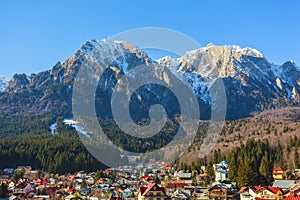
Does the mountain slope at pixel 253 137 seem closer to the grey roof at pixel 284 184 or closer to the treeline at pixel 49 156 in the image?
the grey roof at pixel 284 184

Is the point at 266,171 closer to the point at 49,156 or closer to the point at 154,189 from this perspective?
the point at 154,189

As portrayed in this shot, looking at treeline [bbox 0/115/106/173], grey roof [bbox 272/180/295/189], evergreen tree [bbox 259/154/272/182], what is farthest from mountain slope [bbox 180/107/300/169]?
treeline [bbox 0/115/106/173]

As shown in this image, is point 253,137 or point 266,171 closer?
point 266,171

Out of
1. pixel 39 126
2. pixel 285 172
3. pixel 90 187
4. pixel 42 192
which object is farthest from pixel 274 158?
pixel 39 126

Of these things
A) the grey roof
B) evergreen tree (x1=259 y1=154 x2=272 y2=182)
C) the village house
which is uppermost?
evergreen tree (x1=259 y1=154 x2=272 y2=182)

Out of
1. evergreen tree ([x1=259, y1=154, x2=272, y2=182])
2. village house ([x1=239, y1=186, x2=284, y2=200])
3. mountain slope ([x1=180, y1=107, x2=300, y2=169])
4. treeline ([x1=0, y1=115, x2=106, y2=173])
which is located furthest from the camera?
treeline ([x1=0, y1=115, x2=106, y2=173])

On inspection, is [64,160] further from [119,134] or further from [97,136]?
[119,134]

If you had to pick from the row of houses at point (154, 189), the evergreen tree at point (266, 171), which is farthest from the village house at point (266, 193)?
the evergreen tree at point (266, 171)

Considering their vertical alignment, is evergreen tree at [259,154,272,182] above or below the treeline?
below

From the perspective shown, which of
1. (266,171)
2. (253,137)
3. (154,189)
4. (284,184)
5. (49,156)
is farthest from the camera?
(49,156)

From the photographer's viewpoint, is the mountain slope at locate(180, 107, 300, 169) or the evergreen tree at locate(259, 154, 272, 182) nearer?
the evergreen tree at locate(259, 154, 272, 182)

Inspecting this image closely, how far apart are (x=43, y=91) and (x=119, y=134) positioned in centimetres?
6965

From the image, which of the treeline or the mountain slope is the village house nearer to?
the mountain slope

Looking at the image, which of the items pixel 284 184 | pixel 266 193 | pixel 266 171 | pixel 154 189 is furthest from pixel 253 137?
pixel 154 189
